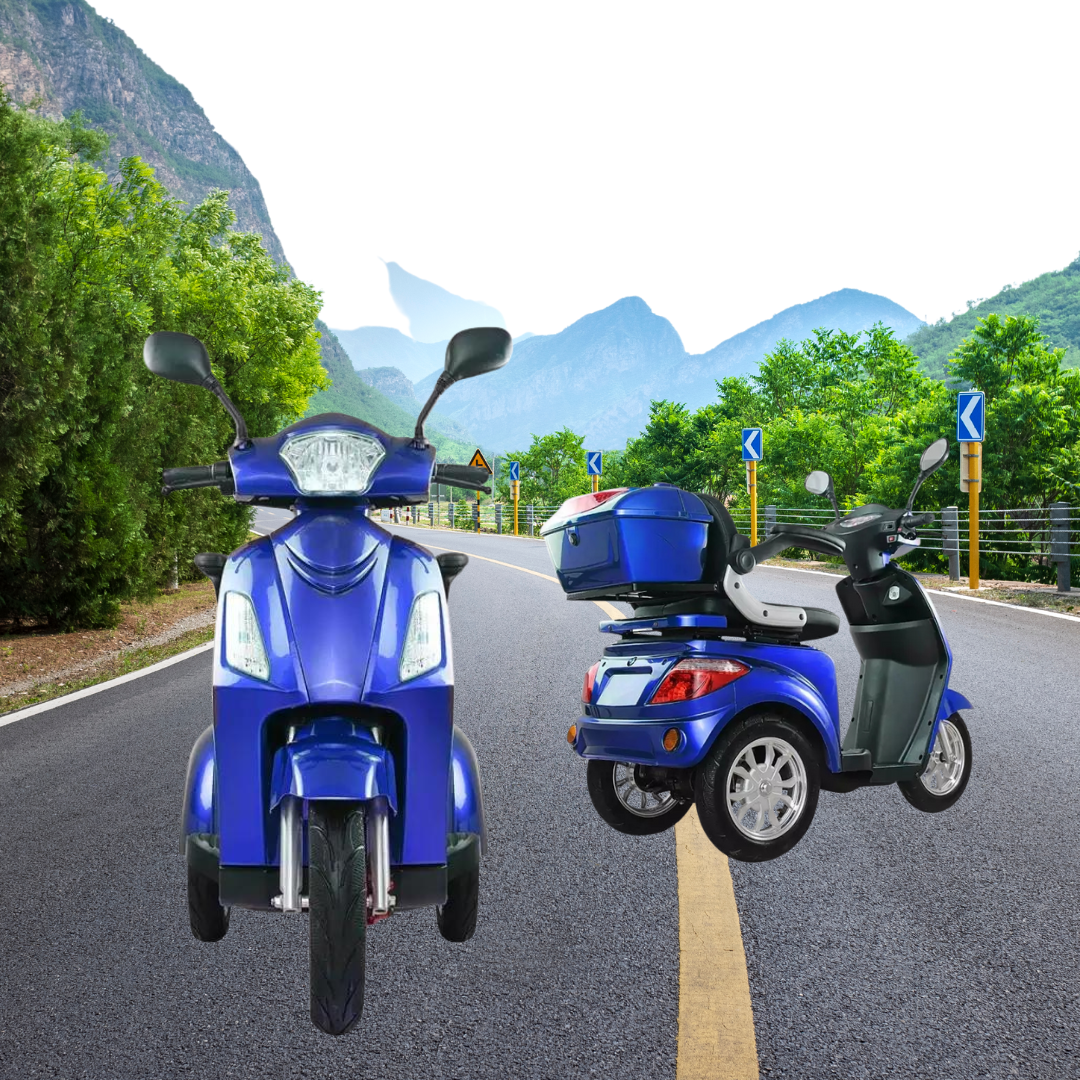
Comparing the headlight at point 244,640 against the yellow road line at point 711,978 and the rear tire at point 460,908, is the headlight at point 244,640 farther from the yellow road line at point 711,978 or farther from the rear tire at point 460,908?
the yellow road line at point 711,978

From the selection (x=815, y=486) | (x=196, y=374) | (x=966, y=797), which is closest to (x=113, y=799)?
(x=196, y=374)

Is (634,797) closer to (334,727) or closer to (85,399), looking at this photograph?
(334,727)

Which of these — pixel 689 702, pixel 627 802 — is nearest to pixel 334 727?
pixel 689 702

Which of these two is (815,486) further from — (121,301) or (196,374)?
(121,301)

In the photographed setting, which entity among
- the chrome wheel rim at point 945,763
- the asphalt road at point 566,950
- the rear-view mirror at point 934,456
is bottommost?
the asphalt road at point 566,950

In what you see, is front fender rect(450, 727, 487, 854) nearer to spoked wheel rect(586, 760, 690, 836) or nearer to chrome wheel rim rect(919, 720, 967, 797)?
spoked wheel rect(586, 760, 690, 836)

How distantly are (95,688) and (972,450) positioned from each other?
13039mm

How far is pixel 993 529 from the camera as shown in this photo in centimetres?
2000

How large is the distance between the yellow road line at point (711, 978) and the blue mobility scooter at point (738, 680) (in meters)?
0.19

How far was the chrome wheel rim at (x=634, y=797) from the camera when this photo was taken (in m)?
4.15

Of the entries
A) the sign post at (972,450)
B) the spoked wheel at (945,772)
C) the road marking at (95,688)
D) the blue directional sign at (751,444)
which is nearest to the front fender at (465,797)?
the spoked wheel at (945,772)

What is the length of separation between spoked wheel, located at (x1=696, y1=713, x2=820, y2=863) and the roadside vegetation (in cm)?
398

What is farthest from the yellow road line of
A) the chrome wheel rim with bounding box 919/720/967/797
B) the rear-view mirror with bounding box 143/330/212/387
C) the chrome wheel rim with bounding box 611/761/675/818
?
the rear-view mirror with bounding box 143/330/212/387

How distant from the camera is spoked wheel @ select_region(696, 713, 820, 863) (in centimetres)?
354
